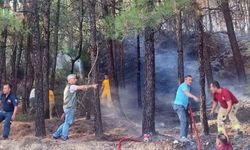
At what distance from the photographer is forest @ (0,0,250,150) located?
11234 millimetres

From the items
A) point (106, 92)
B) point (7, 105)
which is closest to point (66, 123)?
point (7, 105)

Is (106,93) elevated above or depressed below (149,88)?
below

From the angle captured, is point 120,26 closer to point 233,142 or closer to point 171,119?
point 233,142

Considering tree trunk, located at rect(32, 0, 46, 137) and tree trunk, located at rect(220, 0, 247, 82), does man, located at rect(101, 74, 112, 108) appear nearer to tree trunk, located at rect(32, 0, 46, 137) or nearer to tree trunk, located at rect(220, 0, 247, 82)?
tree trunk, located at rect(220, 0, 247, 82)

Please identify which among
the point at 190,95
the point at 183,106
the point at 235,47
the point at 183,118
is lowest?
the point at 183,118

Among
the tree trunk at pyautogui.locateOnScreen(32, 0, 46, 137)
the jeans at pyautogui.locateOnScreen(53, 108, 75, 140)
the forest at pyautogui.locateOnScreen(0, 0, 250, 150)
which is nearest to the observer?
the jeans at pyautogui.locateOnScreen(53, 108, 75, 140)

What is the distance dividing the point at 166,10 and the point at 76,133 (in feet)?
22.2

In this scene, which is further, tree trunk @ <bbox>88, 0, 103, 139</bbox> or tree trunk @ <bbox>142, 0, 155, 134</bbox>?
tree trunk @ <bbox>88, 0, 103, 139</bbox>

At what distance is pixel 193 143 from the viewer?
35.3 ft

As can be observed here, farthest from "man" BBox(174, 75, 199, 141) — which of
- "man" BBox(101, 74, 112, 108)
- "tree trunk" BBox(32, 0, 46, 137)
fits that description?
"man" BBox(101, 74, 112, 108)

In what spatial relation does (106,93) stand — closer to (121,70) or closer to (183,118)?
(121,70)

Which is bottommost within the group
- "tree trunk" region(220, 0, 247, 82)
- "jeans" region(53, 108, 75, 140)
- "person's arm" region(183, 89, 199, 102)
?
"jeans" region(53, 108, 75, 140)

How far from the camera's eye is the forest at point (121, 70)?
11234mm

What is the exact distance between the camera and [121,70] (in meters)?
24.6
